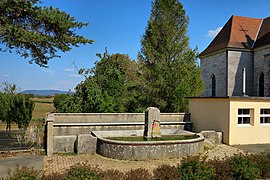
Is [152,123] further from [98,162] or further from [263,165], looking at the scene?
[263,165]

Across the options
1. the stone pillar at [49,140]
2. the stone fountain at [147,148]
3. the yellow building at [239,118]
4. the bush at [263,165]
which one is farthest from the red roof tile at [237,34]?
the stone pillar at [49,140]

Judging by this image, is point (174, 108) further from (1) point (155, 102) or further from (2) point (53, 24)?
(2) point (53, 24)

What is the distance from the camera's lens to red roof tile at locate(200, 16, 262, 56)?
26.9 meters

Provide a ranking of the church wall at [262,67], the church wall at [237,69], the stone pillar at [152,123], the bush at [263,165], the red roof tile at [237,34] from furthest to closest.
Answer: the red roof tile at [237,34] < the church wall at [237,69] < the church wall at [262,67] < the stone pillar at [152,123] < the bush at [263,165]

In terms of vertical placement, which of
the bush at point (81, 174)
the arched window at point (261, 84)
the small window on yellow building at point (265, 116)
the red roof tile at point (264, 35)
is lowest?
the bush at point (81, 174)

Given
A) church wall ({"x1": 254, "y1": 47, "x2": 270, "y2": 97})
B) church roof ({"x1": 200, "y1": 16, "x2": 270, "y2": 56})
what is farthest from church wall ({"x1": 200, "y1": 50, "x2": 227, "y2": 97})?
church wall ({"x1": 254, "y1": 47, "x2": 270, "y2": 97})

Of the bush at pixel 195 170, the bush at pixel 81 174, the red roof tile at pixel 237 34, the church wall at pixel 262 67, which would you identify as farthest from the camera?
the red roof tile at pixel 237 34

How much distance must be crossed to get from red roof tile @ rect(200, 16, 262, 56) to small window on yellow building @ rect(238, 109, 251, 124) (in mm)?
12603

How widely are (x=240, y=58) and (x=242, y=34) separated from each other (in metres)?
3.28

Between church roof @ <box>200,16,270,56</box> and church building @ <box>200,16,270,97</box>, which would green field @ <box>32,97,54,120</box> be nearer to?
church building @ <box>200,16,270,97</box>

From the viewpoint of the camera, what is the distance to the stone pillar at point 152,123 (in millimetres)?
13164

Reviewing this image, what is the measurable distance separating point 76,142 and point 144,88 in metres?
12.0

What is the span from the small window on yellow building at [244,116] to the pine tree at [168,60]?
21.9ft

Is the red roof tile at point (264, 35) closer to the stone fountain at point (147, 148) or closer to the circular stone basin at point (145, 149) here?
the stone fountain at point (147, 148)
